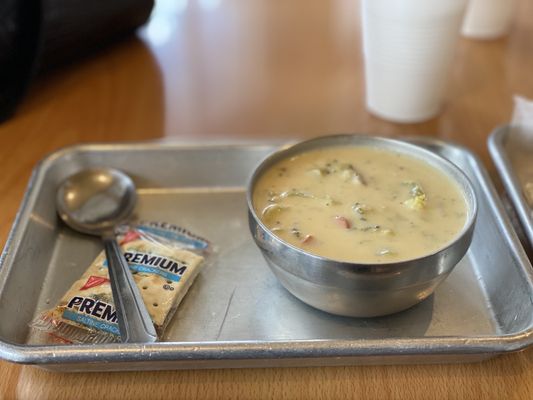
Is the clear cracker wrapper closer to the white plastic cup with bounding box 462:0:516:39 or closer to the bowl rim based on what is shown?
the bowl rim

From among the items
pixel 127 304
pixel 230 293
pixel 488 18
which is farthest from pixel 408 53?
pixel 127 304

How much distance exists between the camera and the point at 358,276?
2.44ft

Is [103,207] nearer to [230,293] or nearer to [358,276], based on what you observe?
[230,293]

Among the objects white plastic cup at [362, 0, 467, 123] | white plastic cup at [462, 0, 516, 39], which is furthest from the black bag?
white plastic cup at [462, 0, 516, 39]

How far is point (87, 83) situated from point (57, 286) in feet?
2.18

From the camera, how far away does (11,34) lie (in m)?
1.25

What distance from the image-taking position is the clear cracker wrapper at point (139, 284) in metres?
0.83

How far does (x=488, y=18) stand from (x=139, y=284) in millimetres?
1170

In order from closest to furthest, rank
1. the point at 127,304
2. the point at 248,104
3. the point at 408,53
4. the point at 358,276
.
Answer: the point at 358,276 → the point at 127,304 → the point at 408,53 → the point at 248,104

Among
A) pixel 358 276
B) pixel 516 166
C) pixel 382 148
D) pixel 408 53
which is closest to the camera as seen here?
pixel 358 276

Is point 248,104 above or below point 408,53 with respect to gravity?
below

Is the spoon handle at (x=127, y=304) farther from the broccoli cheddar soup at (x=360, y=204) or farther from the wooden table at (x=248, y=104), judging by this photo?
the broccoli cheddar soup at (x=360, y=204)

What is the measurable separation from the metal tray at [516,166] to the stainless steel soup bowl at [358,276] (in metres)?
0.13

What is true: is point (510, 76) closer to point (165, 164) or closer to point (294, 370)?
point (165, 164)
